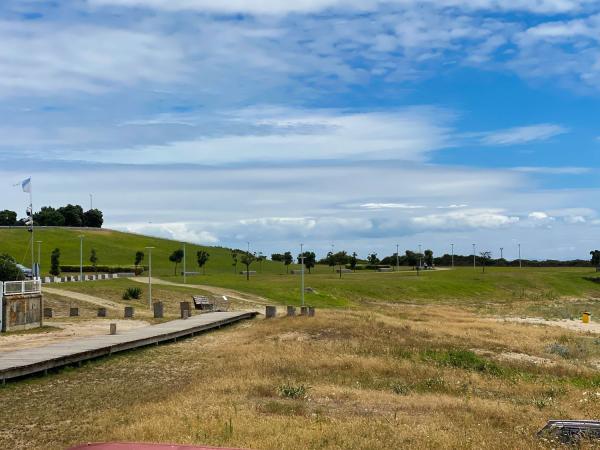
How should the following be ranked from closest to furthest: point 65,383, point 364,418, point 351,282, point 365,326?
1. point 364,418
2. point 65,383
3. point 365,326
4. point 351,282

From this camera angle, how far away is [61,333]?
32094 millimetres

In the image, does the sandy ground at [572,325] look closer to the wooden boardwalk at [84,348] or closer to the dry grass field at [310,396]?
the dry grass field at [310,396]

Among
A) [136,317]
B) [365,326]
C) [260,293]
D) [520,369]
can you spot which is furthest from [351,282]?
[520,369]

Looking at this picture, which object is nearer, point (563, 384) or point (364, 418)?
point (364, 418)

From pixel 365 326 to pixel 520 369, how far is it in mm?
12141

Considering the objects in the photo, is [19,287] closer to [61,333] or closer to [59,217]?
[61,333]

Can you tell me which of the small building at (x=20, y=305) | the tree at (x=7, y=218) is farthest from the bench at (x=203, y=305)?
the tree at (x=7, y=218)

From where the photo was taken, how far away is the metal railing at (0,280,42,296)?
32562 millimetres

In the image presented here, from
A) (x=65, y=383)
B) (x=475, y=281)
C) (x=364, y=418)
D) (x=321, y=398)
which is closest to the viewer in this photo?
(x=364, y=418)

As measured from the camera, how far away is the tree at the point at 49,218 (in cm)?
18475

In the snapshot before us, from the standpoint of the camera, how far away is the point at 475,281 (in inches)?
4631

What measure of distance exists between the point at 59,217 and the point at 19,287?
16198 cm

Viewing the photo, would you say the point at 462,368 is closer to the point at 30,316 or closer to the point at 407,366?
the point at 407,366

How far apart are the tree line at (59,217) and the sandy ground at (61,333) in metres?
155
